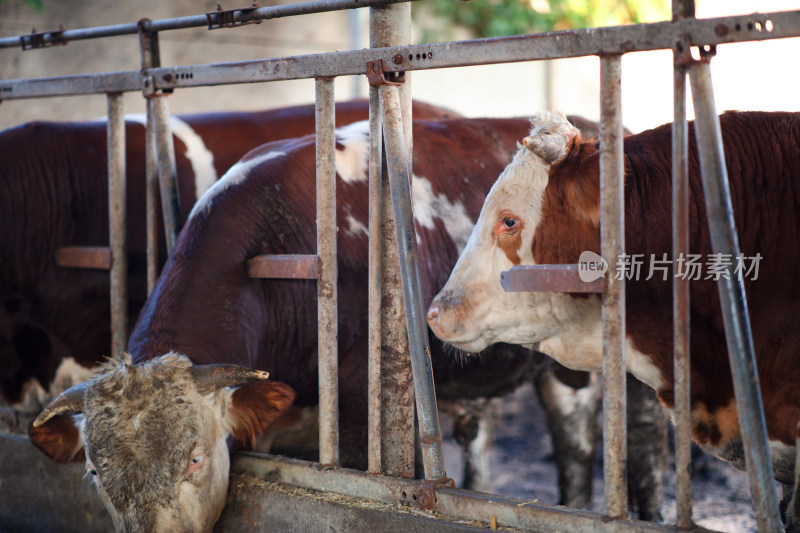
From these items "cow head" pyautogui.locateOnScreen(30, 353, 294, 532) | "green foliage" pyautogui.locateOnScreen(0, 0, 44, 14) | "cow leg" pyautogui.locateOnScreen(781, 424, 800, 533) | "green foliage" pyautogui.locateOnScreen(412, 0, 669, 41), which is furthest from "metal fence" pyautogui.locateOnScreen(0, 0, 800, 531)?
"green foliage" pyautogui.locateOnScreen(412, 0, 669, 41)

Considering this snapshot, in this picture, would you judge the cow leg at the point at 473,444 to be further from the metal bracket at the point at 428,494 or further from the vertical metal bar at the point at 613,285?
the vertical metal bar at the point at 613,285

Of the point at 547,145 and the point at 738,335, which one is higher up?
the point at 547,145

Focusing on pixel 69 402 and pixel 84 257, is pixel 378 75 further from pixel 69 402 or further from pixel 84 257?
pixel 84 257

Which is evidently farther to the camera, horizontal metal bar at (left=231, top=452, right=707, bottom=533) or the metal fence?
horizontal metal bar at (left=231, top=452, right=707, bottom=533)

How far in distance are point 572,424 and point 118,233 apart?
9.13ft

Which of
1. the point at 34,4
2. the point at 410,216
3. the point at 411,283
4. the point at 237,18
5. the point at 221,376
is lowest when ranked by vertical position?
the point at 221,376

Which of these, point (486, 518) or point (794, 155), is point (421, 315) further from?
point (794, 155)

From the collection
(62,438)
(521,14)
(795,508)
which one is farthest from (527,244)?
(521,14)

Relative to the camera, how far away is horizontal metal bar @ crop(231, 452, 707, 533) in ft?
8.26

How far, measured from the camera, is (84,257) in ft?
14.0

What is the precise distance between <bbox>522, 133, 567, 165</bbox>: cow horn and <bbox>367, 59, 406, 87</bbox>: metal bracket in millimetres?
464

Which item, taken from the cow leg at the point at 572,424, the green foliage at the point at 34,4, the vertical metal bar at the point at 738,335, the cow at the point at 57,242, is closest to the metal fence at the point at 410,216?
the vertical metal bar at the point at 738,335

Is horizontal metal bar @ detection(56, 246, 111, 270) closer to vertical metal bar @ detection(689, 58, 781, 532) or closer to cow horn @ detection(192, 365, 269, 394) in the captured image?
cow horn @ detection(192, 365, 269, 394)

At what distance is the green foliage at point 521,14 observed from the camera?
33.6 ft
